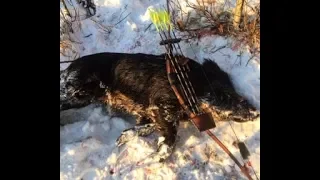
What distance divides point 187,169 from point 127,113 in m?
0.42

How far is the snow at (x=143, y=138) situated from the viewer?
7.23 feet

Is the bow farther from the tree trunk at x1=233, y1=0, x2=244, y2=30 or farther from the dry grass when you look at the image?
the tree trunk at x1=233, y1=0, x2=244, y2=30

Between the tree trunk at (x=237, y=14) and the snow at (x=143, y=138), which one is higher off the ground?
the tree trunk at (x=237, y=14)

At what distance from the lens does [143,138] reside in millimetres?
2242

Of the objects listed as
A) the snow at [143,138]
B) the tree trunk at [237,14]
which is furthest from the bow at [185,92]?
the tree trunk at [237,14]

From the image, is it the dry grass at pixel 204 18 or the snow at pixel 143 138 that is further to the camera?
the dry grass at pixel 204 18

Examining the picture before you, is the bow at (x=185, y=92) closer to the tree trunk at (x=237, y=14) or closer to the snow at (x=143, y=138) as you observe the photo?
the snow at (x=143, y=138)

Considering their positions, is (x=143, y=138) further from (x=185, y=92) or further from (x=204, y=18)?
(x=204, y=18)

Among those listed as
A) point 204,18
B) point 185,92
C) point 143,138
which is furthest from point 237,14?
point 143,138

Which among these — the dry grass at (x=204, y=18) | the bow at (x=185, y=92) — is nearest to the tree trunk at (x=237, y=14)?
the dry grass at (x=204, y=18)

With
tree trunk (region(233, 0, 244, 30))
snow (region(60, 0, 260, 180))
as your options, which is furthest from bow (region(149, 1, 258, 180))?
tree trunk (region(233, 0, 244, 30))
